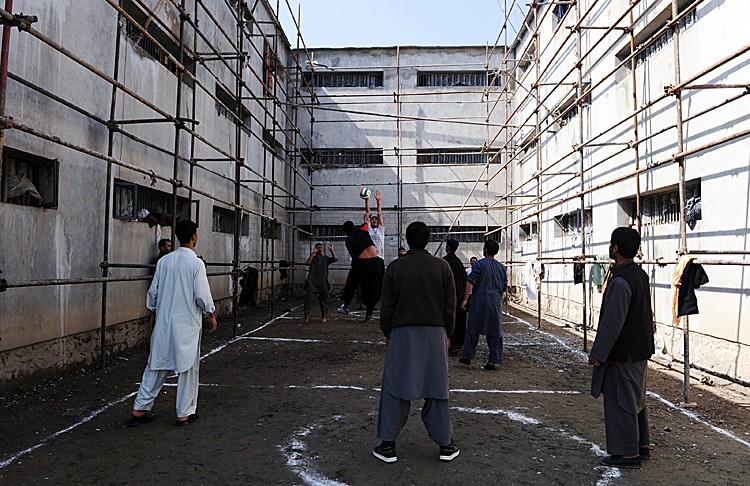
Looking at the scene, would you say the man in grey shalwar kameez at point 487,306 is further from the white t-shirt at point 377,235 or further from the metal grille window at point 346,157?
the metal grille window at point 346,157

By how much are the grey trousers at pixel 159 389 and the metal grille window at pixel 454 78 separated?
12827 millimetres

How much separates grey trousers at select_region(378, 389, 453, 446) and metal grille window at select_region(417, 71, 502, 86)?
13.1 metres

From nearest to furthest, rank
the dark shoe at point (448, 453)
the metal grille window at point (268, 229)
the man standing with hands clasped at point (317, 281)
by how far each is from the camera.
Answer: the dark shoe at point (448, 453) → the man standing with hands clasped at point (317, 281) → the metal grille window at point (268, 229)

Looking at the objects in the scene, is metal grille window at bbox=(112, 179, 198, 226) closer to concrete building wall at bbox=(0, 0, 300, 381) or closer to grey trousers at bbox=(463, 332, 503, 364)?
concrete building wall at bbox=(0, 0, 300, 381)

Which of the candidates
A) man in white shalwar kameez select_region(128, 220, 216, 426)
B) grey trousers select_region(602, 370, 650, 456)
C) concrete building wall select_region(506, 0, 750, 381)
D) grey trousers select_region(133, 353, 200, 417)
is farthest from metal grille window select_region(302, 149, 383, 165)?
grey trousers select_region(602, 370, 650, 456)

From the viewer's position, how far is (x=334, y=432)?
11.4 ft

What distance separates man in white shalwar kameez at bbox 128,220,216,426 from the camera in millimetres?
3582

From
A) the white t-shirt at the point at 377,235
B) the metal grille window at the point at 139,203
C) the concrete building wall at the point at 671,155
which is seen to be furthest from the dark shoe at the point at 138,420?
the white t-shirt at the point at 377,235

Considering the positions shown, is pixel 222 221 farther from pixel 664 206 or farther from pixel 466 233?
pixel 664 206

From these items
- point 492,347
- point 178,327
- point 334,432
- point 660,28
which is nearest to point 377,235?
point 492,347

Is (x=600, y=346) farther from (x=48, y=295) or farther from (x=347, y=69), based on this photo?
(x=347, y=69)

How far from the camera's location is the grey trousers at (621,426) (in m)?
2.92

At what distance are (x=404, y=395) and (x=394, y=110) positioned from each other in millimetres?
12416

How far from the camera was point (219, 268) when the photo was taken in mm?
9406
